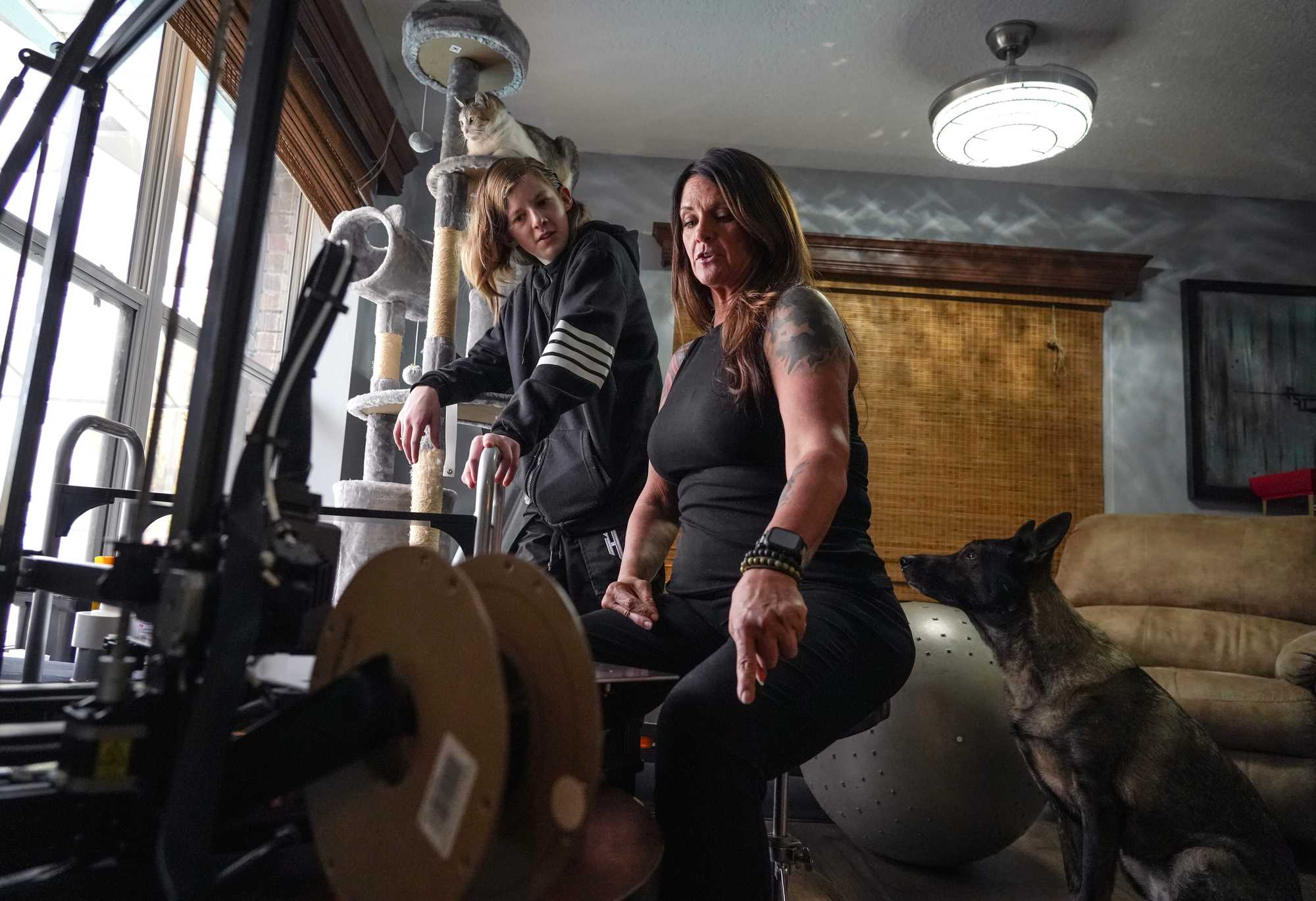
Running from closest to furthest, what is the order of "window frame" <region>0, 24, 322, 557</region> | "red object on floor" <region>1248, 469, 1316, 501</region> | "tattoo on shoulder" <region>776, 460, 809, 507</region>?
"tattoo on shoulder" <region>776, 460, 809, 507</region>
"window frame" <region>0, 24, 322, 557</region>
"red object on floor" <region>1248, 469, 1316, 501</region>

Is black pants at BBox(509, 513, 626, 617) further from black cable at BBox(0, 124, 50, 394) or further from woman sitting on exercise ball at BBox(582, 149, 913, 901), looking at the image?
black cable at BBox(0, 124, 50, 394)

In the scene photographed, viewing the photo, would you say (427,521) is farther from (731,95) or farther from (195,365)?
(731,95)

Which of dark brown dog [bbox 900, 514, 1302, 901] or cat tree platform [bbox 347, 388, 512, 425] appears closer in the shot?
dark brown dog [bbox 900, 514, 1302, 901]

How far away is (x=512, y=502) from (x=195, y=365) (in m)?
2.69

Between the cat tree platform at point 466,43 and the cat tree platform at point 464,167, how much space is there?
0.87 feet

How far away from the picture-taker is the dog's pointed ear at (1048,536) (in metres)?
1.79

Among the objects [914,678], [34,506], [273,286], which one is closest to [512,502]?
[273,286]

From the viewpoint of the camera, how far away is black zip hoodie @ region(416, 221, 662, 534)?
4.39 ft

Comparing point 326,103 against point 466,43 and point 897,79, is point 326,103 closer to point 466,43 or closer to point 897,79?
point 466,43

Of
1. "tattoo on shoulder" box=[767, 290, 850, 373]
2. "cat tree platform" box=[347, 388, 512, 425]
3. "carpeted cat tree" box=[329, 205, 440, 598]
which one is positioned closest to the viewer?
"tattoo on shoulder" box=[767, 290, 850, 373]

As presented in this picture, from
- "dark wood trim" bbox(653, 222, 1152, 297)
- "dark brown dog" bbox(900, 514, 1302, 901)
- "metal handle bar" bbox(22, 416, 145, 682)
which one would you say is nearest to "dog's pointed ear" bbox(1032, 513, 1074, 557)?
"dark brown dog" bbox(900, 514, 1302, 901)

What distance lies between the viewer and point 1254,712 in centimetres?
237

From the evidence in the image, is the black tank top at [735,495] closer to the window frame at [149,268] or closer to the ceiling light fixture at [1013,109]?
the window frame at [149,268]

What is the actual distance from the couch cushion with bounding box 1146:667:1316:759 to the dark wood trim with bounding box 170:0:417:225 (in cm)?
299
